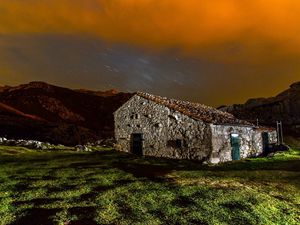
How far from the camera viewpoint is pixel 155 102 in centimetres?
3416

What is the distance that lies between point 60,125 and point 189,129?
1362 inches

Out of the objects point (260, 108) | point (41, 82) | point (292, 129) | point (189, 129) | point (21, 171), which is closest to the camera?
point (21, 171)

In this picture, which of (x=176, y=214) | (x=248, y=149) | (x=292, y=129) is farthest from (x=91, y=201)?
(x=292, y=129)

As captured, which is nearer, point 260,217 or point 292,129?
point 260,217

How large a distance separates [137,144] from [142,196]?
66.1 feet

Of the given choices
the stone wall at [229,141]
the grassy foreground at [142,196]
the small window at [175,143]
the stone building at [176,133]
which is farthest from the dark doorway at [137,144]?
the grassy foreground at [142,196]

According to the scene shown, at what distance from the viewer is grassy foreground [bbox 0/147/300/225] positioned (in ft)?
42.6

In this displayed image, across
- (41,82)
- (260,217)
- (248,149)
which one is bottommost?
(260,217)

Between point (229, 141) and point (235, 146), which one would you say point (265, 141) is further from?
point (229, 141)

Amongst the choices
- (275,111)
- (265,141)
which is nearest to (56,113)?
(275,111)

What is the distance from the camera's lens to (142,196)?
1562 centimetres

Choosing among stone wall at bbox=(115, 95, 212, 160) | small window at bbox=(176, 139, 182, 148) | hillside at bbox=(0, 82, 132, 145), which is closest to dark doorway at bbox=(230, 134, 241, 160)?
stone wall at bbox=(115, 95, 212, 160)

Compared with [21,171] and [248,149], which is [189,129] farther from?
[21,171]

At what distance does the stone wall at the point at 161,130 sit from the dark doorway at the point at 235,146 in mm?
4468
